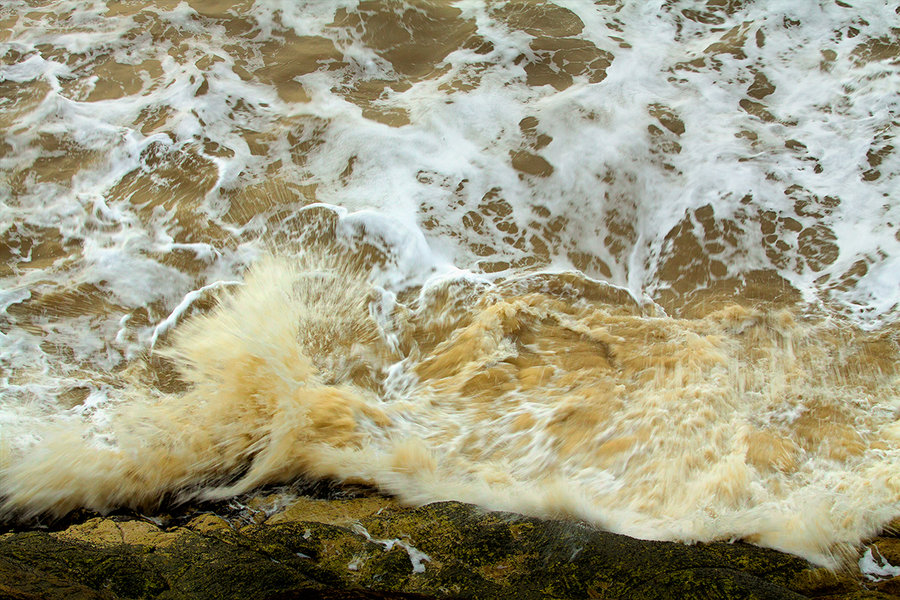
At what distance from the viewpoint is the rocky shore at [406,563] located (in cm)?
220

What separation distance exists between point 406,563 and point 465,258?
2.69m

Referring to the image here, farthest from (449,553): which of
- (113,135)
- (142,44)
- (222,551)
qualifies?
(142,44)

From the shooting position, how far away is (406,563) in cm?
245

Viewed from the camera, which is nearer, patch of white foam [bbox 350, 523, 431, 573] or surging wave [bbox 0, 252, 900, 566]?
patch of white foam [bbox 350, 523, 431, 573]

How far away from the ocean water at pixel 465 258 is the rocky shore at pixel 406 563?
0.31 meters

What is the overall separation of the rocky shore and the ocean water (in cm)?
31

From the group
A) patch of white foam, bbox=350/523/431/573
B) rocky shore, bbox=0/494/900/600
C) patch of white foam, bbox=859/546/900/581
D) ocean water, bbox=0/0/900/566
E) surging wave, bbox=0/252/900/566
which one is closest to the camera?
rocky shore, bbox=0/494/900/600

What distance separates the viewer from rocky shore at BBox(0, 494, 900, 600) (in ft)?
7.20

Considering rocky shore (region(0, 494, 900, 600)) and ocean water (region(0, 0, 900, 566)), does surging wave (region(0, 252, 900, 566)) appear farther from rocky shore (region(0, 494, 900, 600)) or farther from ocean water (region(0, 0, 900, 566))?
rocky shore (region(0, 494, 900, 600))

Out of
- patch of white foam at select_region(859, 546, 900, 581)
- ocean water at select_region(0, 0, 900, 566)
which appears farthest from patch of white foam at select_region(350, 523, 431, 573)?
patch of white foam at select_region(859, 546, 900, 581)

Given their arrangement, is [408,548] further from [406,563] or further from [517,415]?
[517,415]

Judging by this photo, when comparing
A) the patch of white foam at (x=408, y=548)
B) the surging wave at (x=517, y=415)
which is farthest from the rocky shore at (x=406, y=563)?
the surging wave at (x=517, y=415)

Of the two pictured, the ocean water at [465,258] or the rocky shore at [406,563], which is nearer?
the rocky shore at [406,563]

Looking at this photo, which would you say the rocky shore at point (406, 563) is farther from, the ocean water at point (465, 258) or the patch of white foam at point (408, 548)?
the ocean water at point (465, 258)
